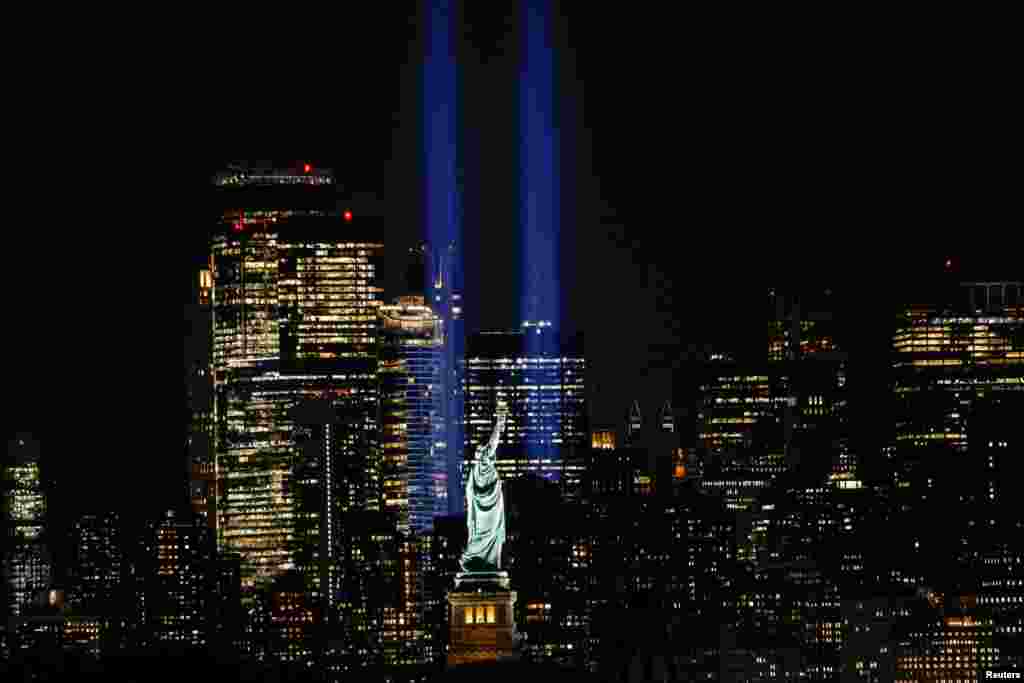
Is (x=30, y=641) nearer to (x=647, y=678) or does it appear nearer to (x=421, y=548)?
(x=421, y=548)

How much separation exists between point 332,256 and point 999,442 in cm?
2156

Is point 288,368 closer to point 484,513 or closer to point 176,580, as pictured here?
point 176,580

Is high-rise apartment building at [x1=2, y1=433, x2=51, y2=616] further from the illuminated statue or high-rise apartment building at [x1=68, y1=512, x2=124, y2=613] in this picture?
the illuminated statue

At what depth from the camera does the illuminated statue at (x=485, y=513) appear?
5912cm

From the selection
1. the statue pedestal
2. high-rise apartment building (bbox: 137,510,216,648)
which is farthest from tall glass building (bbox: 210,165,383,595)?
the statue pedestal

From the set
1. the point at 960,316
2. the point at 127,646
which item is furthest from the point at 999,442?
the point at 127,646

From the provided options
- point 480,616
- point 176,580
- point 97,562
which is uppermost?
point 97,562

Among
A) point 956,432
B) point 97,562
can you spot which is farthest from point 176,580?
point 956,432

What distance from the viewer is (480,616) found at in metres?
59.6

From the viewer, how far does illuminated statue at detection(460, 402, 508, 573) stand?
59125mm

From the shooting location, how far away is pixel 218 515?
10769 cm

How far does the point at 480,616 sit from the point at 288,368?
2077 inches

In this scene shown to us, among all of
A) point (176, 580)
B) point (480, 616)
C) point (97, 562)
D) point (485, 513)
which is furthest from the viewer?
point (97, 562)

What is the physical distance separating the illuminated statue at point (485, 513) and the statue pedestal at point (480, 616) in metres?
0.32
